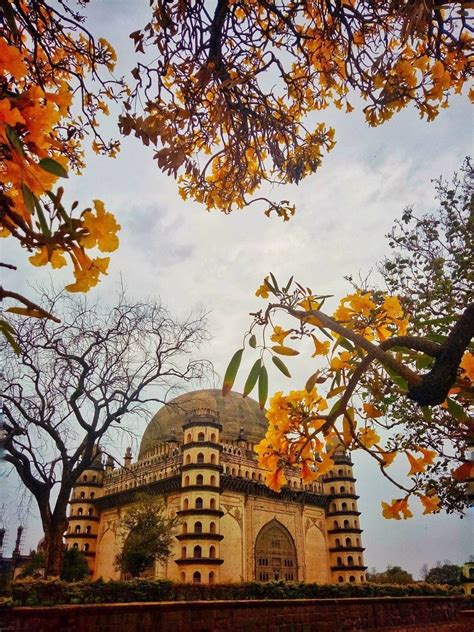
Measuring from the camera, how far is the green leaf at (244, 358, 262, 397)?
1.47 metres

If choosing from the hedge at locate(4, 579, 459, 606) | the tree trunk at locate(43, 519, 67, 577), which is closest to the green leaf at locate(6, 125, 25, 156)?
the hedge at locate(4, 579, 459, 606)

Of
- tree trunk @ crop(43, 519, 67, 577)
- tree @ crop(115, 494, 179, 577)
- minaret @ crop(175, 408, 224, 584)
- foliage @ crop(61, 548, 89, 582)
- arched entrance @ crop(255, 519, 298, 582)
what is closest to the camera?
tree trunk @ crop(43, 519, 67, 577)

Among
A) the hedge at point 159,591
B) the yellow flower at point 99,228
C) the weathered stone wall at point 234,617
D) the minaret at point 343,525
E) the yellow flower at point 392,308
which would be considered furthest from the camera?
the minaret at point 343,525

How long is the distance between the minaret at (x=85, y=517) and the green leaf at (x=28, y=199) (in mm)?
23109

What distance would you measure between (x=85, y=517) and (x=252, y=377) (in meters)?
24.8

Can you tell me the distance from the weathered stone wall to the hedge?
96cm

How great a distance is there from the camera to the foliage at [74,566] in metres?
19.1

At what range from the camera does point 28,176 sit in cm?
86

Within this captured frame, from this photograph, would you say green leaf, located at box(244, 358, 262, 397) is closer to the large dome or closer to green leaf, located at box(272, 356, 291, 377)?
green leaf, located at box(272, 356, 291, 377)

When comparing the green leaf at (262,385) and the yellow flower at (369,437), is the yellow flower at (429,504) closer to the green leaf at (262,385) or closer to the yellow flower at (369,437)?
the yellow flower at (369,437)

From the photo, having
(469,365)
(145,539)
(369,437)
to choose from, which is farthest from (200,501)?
(469,365)

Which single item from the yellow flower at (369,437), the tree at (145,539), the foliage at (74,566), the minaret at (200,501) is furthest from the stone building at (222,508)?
the yellow flower at (369,437)

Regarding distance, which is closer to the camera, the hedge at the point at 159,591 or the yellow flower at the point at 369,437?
the yellow flower at the point at 369,437

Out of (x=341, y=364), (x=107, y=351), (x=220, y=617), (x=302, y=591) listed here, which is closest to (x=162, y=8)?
(x=341, y=364)
